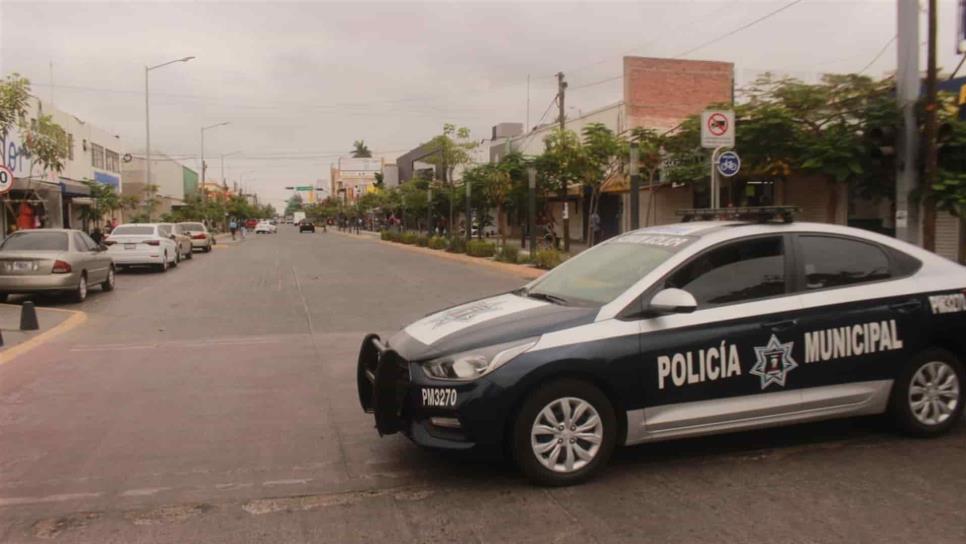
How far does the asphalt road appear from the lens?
4211 mm

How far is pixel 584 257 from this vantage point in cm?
624

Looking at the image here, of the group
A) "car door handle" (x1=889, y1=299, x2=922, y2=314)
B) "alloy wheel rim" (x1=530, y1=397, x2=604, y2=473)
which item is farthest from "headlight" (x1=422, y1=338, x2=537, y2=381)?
"car door handle" (x1=889, y1=299, x2=922, y2=314)

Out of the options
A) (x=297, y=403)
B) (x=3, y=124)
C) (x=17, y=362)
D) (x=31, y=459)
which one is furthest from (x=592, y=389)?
(x=3, y=124)

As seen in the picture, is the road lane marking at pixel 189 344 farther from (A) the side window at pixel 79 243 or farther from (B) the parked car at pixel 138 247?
(B) the parked car at pixel 138 247

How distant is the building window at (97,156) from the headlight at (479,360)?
4085 cm

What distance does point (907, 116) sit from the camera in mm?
10539

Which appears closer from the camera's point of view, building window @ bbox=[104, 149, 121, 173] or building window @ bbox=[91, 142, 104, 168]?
building window @ bbox=[91, 142, 104, 168]

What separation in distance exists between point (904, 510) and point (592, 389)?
6.21 feet

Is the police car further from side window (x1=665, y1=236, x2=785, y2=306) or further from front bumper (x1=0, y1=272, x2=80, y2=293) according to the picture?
front bumper (x1=0, y1=272, x2=80, y2=293)

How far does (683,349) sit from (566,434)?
3.12ft

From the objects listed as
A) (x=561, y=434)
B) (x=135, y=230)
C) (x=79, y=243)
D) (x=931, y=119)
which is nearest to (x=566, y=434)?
(x=561, y=434)

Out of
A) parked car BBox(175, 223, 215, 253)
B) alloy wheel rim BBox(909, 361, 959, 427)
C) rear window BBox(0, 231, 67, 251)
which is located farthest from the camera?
parked car BBox(175, 223, 215, 253)

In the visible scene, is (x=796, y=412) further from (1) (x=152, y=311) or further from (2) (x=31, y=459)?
(1) (x=152, y=311)

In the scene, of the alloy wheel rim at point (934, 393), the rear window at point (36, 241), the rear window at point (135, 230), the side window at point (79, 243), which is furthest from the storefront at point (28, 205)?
the alloy wheel rim at point (934, 393)
